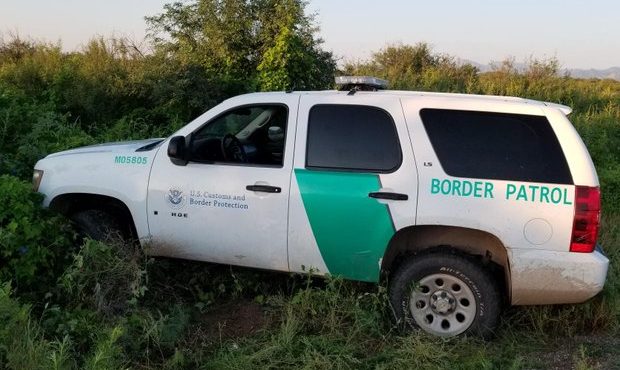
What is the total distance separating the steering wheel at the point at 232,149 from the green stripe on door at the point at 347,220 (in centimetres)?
74

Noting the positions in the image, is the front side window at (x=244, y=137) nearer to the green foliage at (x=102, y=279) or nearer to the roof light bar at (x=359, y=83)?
the roof light bar at (x=359, y=83)

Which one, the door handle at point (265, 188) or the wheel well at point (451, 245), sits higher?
the door handle at point (265, 188)


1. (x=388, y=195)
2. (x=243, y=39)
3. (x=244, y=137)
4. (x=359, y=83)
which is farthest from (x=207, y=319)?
(x=243, y=39)

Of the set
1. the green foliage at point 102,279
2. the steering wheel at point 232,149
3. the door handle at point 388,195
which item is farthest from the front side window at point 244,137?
the green foliage at point 102,279

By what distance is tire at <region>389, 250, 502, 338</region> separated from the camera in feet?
13.6

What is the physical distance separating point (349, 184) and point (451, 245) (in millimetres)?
877

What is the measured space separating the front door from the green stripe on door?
23cm

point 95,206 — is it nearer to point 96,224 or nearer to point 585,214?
point 96,224

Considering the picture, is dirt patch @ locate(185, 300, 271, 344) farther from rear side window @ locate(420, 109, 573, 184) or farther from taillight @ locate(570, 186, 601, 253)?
taillight @ locate(570, 186, 601, 253)

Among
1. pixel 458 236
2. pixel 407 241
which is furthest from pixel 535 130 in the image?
pixel 407 241

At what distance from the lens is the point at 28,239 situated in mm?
4434

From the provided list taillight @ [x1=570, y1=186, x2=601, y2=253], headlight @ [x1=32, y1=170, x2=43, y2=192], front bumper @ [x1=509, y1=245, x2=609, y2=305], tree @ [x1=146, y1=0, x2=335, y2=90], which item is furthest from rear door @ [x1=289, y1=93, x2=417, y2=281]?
tree @ [x1=146, y1=0, x2=335, y2=90]

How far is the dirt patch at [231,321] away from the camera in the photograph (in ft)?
14.1

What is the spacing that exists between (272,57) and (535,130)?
29.0 feet
